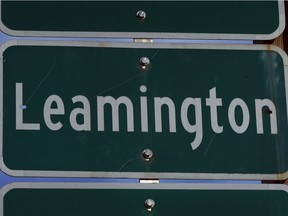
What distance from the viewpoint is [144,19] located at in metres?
3.46

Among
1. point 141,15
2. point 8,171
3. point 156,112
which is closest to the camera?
point 8,171

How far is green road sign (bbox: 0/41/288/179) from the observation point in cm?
326

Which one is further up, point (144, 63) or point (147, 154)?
point (144, 63)

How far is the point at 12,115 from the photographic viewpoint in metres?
3.27
